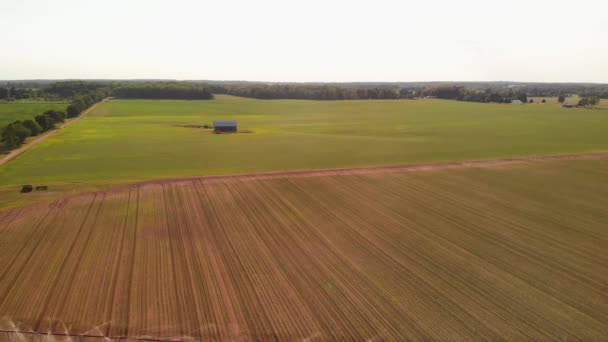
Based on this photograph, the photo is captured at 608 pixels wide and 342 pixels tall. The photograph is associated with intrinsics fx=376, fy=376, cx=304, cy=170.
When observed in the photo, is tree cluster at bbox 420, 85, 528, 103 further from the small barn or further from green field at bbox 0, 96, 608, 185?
the small barn

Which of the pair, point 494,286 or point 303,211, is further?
point 303,211

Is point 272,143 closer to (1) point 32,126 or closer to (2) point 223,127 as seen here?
(2) point 223,127

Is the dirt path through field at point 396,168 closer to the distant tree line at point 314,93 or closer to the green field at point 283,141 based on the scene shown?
the green field at point 283,141

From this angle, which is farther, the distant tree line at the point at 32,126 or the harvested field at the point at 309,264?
the distant tree line at the point at 32,126

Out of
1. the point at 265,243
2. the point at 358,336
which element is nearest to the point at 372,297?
the point at 358,336

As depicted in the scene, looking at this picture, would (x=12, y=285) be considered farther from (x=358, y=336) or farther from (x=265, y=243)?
(x=358, y=336)

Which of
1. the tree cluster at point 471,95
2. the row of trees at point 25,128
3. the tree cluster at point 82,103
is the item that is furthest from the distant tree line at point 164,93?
the tree cluster at point 471,95
